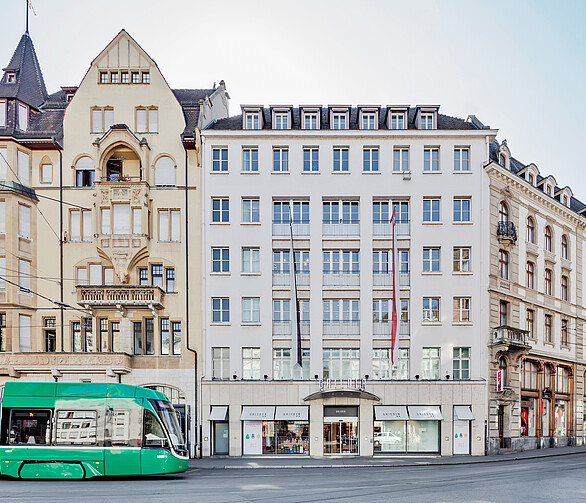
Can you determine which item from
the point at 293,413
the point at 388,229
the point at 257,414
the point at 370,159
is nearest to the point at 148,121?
the point at 370,159

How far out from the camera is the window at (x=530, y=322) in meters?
48.8

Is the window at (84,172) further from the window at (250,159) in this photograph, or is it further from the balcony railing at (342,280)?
the balcony railing at (342,280)

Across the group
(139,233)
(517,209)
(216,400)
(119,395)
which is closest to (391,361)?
(216,400)

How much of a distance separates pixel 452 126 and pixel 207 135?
56.4 ft

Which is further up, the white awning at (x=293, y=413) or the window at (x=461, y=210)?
the window at (x=461, y=210)

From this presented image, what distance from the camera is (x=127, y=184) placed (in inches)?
1705

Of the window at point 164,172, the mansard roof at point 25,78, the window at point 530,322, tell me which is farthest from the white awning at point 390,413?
the mansard roof at point 25,78

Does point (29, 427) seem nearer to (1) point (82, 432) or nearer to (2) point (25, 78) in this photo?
(1) point (82, 432)

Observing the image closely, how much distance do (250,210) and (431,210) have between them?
12378mm

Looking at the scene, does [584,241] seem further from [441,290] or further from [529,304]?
[441,290]

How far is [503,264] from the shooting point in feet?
154

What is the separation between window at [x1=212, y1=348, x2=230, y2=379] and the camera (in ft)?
142

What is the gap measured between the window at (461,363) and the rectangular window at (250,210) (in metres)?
16.2

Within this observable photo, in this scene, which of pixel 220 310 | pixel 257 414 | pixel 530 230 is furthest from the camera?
pixel 530 230
